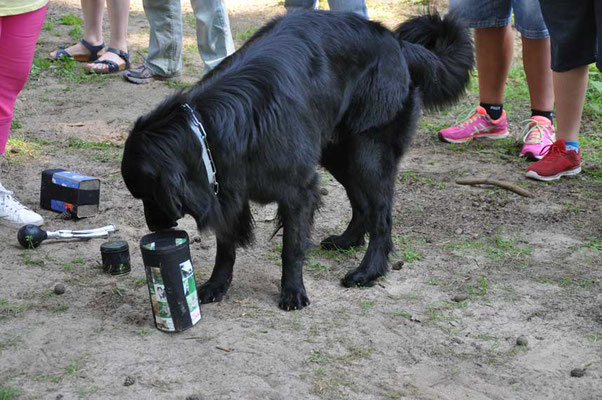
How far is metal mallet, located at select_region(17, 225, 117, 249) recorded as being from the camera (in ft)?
12.5

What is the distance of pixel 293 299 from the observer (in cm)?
341

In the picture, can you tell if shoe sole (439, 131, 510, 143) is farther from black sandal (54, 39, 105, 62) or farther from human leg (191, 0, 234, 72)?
black sandal (54, 39, 105, 62)

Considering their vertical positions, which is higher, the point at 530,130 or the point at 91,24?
the point at 91,24

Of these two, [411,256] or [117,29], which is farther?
[117,29]

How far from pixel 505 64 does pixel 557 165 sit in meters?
0.90

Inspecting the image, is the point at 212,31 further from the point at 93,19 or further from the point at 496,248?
the point at 496,248

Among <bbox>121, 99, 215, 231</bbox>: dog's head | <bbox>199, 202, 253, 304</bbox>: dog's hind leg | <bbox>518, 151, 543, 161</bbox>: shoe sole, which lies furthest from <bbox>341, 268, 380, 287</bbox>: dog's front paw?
<bbox>518, 151, 543, 161</bbox>: shoe sole

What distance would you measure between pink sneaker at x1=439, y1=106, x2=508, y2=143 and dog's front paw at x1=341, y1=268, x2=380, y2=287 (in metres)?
2.21

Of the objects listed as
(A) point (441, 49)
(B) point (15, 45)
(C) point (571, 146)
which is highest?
(B) point (15, 45)

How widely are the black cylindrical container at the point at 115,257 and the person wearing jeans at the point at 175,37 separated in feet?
8.37

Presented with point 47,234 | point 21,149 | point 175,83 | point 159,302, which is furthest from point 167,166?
point 175,83

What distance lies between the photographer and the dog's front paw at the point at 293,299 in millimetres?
3400

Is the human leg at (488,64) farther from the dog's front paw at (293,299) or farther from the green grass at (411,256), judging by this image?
the dog's front paw at (293,299)

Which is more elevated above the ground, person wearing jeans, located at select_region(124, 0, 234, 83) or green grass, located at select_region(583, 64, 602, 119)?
person wearing jeans, located at select_region(124, 0, 234, 83)
